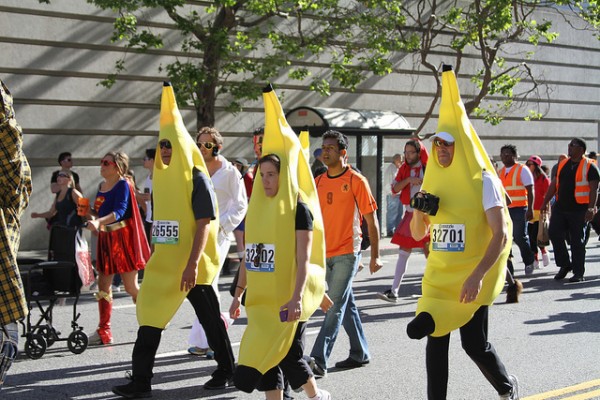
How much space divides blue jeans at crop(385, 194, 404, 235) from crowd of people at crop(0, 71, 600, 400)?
1301 cm

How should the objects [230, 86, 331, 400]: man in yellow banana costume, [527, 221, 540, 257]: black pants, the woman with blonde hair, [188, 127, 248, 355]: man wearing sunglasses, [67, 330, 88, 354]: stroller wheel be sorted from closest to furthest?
[230, 86, 331, 400]: man in yellow banana costume < [188, 127, 248, 355]: man wearing sunglasses < [67, 330, 88, 354]: stroller wheel < the woman with blonde hair < [527, 221, 540, 257]: black pants

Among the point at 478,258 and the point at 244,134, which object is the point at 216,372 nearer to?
the point at 478,258

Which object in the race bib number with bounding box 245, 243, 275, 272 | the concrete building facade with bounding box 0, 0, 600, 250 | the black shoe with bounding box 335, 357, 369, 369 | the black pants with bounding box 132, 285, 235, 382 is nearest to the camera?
the race bib number with bounding box 245, 243, 275, 272

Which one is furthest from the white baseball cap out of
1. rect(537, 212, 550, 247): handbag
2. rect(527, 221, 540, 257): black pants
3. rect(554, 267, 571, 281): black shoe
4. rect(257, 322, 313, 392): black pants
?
rect(527, 221, 540, 257): black pants

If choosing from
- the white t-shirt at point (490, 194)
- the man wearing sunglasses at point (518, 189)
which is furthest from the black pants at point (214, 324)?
the man wearing sunglasses at point (518, 189)

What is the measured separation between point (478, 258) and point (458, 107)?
3.08 feet

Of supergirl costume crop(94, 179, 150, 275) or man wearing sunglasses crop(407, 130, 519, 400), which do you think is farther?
supergirl costume crop(94, 179, 150, 275)

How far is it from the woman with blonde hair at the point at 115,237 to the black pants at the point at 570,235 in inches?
272

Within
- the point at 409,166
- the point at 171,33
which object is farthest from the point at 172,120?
the point at 171,33

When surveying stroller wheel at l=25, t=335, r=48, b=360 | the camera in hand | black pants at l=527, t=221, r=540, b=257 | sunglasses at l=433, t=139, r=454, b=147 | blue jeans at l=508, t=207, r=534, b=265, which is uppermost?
sunglasses at l=433, t=139, r=454, b=147

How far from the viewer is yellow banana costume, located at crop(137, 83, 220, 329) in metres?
6.72

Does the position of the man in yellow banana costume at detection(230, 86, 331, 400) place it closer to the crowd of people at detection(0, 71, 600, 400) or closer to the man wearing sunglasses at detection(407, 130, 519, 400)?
the crowd of people at detection(0, 71, 600, 400)

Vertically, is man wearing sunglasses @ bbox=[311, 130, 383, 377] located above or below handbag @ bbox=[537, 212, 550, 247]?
above

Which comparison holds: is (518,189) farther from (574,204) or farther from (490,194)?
(490,194)
